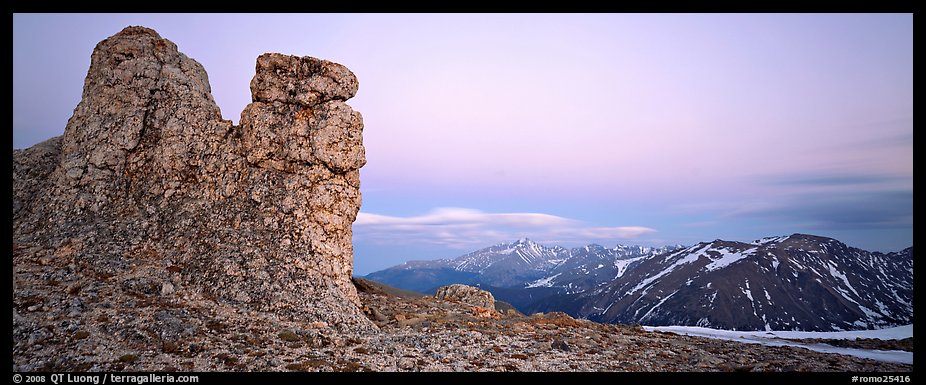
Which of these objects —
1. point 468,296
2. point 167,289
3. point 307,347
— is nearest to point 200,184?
point 167,289

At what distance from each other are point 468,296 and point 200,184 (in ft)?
90.6

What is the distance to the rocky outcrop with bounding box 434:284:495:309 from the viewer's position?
157 ft

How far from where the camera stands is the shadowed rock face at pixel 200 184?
2792 cm

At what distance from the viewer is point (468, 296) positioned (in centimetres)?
4909

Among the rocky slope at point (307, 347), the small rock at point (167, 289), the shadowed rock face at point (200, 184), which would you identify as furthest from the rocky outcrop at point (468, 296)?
the small rock at point (167, 289)

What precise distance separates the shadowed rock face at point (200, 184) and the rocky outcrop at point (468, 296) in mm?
18302

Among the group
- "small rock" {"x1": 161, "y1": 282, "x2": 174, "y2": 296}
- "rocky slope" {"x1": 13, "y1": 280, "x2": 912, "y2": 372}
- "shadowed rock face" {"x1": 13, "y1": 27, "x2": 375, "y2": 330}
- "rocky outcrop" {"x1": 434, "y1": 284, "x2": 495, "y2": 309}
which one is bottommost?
"rocky outcrop" {"x1": 434, "y1": 284, "x2": 495, "y2": 309}

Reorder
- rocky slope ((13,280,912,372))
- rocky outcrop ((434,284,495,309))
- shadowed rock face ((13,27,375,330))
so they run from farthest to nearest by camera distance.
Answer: rocky outcrop ((434,284,495,309)), shadowed rock face ((13,27,375,330)), rocky slope ((13,280,912,372))

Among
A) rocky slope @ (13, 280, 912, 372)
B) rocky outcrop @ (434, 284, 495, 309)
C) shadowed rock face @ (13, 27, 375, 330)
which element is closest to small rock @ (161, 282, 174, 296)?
shadowed rock face @ (13, 27, 375, 330)

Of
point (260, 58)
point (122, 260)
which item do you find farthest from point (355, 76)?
point (122, 260)

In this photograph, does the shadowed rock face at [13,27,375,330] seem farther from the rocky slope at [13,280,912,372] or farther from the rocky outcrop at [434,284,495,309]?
the rocky outcrop at [434,284,495,309]

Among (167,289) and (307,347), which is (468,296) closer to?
(307,347)

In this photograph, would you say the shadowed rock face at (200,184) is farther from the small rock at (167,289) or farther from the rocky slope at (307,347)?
the rocky slope at (307,347)

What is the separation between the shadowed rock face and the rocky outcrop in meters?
18.3
